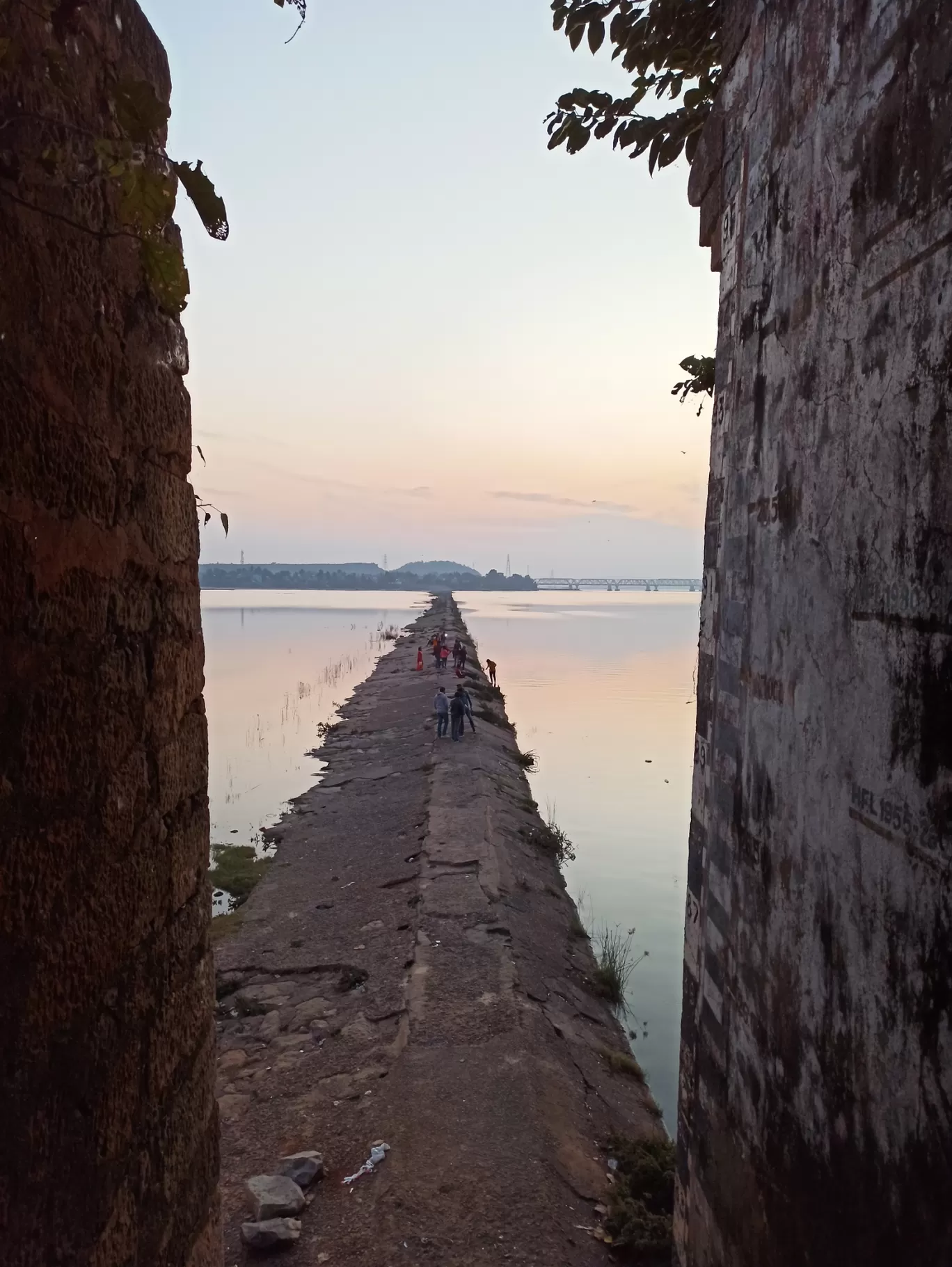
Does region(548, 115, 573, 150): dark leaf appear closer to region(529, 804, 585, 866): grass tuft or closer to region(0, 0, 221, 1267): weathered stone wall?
region(0, 0, 221, 1267): weathered stone wall

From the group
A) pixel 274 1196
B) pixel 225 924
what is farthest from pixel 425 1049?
pixel 225 924

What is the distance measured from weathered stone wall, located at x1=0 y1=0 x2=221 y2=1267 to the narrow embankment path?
7.85 ft

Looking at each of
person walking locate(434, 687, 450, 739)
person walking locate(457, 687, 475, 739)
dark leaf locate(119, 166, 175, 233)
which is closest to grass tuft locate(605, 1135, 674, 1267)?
dark leaf locate(119, 166, 175, 233)

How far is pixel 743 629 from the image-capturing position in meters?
2.81

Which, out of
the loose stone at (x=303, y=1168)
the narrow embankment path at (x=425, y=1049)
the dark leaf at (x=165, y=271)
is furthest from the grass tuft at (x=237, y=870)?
the dark leaf at (x=165, y=271)

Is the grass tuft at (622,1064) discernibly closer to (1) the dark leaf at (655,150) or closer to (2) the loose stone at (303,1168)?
(2) the loose stone at (303,1168)

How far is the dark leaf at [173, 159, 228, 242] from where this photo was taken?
156 cm

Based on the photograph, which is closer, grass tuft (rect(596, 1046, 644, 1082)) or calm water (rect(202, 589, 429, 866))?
grass tuft (rect(596, 1046, 644, 1082))

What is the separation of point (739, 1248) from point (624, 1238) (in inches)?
65.1

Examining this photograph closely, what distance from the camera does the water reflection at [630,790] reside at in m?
7.67

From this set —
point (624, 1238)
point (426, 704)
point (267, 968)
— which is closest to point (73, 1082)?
point (624, 1238)

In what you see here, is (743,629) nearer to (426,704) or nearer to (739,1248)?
(739,1248)

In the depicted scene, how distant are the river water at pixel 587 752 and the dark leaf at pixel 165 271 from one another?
19.4 feet

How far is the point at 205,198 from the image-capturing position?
1.58 metres
